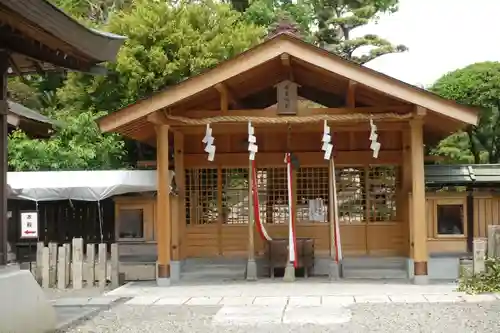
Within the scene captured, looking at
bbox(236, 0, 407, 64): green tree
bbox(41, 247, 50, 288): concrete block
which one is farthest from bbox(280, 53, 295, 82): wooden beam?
bbox(236, 0, 407, 64): green tree

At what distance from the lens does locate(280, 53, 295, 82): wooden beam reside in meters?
14.5

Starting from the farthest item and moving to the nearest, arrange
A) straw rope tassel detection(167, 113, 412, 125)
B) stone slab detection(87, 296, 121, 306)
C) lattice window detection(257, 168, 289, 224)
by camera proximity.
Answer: lattice window detection(257, 168, 289, 224) < straw rope tassel detection(167, 113, 412, 125) < stone slab detection(87, 296, 121, 306)

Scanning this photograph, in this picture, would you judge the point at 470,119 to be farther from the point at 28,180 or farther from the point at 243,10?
the point at 243,10

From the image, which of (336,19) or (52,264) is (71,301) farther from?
(336,19)

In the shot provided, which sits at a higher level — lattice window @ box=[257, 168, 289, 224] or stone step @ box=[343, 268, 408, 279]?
lattice window @ box=[257, 168, 289, 224]

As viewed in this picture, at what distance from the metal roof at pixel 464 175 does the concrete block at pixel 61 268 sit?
27.3 ft

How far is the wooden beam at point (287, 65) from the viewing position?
47.7ft

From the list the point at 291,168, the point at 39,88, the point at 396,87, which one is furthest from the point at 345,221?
the point at 39,88

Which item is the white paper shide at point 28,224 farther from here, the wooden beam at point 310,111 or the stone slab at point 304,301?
the stone slab at point 304,301

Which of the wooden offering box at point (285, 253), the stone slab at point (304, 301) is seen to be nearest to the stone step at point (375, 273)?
the wooden offering box at point (285, 253)

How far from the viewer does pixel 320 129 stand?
54.0 ft

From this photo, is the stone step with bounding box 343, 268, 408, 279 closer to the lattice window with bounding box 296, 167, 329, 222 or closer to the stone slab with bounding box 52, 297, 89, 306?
the lattice window with bounding box 296, 167, 329, 222

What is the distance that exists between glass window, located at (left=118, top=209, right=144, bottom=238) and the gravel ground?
17.9ft

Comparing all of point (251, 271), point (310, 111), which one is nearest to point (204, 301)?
point (251, 271)
